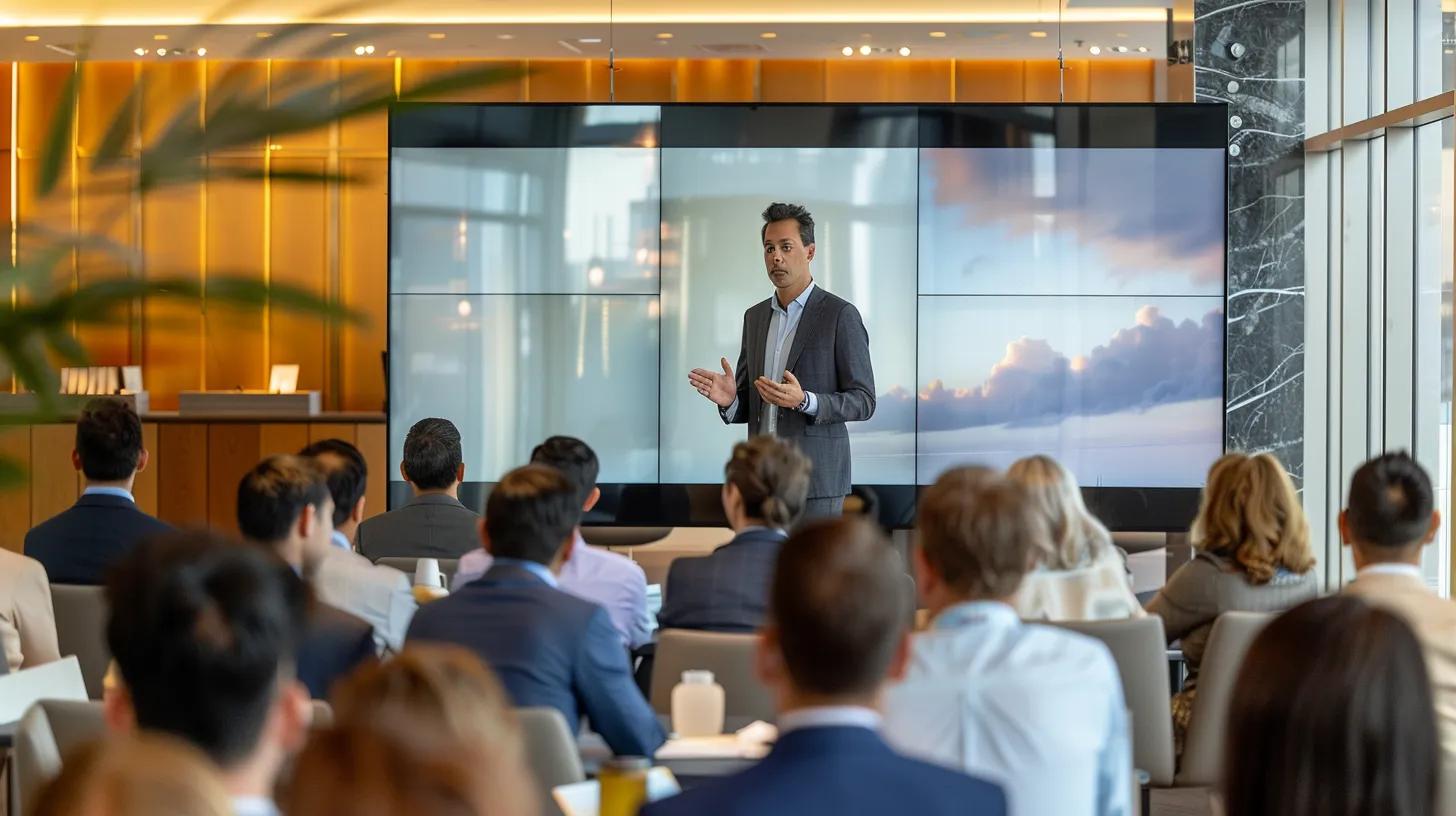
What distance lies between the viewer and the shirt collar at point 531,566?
303 cm

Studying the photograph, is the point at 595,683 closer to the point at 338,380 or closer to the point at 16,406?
the point at 16,406

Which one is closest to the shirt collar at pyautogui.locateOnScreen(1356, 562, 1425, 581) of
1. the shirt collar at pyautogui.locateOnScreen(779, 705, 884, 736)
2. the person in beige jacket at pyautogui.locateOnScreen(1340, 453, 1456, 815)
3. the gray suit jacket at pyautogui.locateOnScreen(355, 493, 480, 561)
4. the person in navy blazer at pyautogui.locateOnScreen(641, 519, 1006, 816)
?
the person in beige jacket at pyautogui.locateOnScreen(1340, 453, 1456, 815)

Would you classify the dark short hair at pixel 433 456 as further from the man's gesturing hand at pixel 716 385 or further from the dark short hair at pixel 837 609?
the dark short hair at pixel 837 609

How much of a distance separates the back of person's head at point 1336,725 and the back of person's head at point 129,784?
2.90ft

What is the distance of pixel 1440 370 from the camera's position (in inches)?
272

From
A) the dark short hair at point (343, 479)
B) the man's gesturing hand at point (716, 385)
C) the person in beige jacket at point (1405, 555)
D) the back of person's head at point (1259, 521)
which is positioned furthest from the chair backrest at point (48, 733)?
the man's gesturing hand at point (716, 385)

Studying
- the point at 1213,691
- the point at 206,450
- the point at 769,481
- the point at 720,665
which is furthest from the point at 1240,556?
the point at 206,450

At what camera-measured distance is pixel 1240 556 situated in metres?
3.84

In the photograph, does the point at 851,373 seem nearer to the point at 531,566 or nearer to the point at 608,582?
the point at 608,582

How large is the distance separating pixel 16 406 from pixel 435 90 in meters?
0.33

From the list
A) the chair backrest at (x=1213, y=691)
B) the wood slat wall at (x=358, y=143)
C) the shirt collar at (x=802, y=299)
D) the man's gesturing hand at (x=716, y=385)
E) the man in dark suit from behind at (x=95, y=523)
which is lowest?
the chair backrest at (x=1213, y=691)

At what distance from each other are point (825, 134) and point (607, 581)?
391 centimetres

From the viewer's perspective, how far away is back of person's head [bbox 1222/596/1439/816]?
4.50 ft

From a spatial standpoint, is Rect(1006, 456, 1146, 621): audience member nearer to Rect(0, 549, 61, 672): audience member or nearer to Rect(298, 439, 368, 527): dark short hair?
Rect(298, 439, 368, 527): dark short hair
